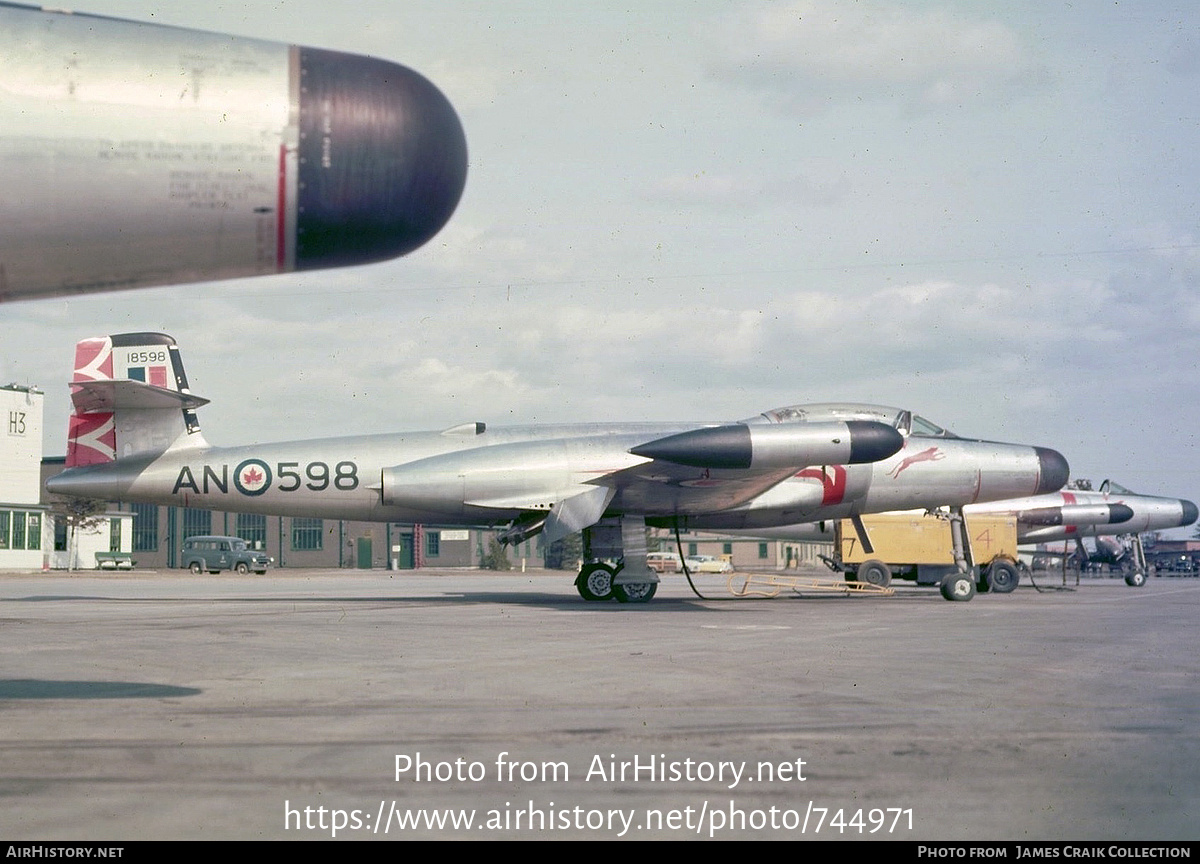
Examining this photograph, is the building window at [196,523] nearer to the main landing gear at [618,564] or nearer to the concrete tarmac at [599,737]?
the main landing gear at [618,564]

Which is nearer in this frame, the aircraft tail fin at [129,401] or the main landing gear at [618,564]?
the aircraft tail fin at [129,401]

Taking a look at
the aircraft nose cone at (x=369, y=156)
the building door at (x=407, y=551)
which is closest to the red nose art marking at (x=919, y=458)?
the aircraft nose cone at (x=369, y=156)

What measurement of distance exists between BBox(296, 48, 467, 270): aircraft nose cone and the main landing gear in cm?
1743

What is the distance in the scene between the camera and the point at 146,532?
77062mm

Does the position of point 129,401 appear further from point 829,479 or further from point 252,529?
point 252,529

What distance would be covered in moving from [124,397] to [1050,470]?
62.3 feet

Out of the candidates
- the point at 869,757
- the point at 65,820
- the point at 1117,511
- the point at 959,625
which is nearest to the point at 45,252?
the point at 65,820

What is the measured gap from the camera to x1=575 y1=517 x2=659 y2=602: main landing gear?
22.1 metres

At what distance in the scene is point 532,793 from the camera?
502 centimetres

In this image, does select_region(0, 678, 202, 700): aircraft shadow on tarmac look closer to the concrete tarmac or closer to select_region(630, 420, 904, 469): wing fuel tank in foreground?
the concrete tarmac

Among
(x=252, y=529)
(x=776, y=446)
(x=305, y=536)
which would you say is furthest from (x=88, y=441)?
(x=252, y=529)

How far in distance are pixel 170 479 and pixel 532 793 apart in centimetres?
1801

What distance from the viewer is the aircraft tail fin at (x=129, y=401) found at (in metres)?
19.8

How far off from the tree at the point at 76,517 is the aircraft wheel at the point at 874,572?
154ft
